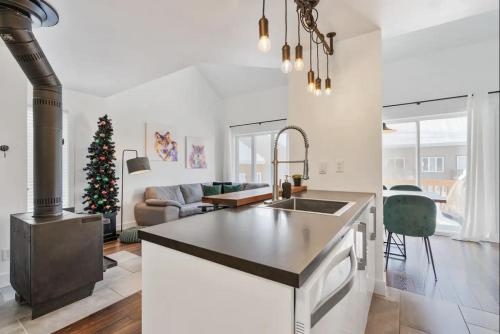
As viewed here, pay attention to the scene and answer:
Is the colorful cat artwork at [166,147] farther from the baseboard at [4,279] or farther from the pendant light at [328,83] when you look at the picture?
the pendant light at [328,83]

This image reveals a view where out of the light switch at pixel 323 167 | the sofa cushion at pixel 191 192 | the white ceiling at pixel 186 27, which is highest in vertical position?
the white ceiling at pixel 186 27

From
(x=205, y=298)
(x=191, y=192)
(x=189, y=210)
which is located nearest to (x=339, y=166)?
(x=205, y=298)

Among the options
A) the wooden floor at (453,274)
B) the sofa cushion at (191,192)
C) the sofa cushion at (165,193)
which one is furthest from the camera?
the sofa cushion at (191,192)

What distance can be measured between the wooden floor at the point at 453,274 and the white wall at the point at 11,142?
3443 mm

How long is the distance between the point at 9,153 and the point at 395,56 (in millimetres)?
5418

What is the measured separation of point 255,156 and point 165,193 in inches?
101

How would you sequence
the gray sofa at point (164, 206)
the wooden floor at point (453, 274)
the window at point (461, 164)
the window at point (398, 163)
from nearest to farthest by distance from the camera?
the wooden floor at point (453, 274), the window at point (461, 164), the window at point (398, 163), the gray sofa at point (164, 206)

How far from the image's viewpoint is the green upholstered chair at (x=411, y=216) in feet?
8.31

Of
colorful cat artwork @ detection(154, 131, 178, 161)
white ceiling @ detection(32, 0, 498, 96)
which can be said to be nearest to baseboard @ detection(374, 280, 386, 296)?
white ceiling @ detection(32, 0, 498, 96)

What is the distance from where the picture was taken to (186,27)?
227 centimetres

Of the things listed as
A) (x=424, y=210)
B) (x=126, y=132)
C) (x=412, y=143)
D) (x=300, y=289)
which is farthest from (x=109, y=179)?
(x=412, y=143)

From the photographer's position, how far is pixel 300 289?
2.46 ft

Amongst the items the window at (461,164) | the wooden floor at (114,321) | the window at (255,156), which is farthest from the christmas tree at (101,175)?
the window at (461,164)

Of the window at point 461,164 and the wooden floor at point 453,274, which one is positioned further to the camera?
the window at point 461,164
